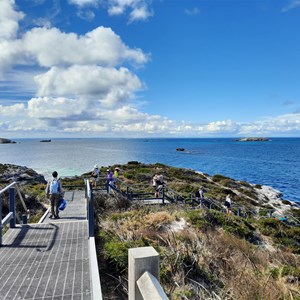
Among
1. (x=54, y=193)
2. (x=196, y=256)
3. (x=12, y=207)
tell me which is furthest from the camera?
(x=54, y=193)

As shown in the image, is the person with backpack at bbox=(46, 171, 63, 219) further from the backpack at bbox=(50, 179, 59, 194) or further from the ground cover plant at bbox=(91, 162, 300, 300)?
the ground cover plant at bbox=(91, 162, 300, 300)

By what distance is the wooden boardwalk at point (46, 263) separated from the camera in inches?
178

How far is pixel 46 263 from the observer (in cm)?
563

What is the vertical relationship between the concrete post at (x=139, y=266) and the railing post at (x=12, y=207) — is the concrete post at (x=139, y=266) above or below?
above

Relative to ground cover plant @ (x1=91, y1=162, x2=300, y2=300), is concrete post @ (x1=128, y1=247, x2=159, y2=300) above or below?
above

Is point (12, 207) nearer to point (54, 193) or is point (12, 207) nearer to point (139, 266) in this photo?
point (54, 193)

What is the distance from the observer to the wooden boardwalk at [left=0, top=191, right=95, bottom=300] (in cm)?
452

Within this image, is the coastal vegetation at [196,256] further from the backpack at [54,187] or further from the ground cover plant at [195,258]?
the backpack at [54,187]

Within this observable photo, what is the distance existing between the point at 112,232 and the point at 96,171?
10396 mm

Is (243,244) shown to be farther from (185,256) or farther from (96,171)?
(96,171)

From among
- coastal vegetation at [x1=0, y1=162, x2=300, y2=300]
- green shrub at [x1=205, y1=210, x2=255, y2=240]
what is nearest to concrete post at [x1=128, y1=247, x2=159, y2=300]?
coastal vegetation at [x1=0, y1=162, x2=300, y2=300]

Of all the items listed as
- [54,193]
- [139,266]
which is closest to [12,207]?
[54,193]

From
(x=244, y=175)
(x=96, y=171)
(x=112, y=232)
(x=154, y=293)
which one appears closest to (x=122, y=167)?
(x=96, y=171)

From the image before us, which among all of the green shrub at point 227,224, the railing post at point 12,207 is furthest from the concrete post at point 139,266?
the green shrub at point 227,224
